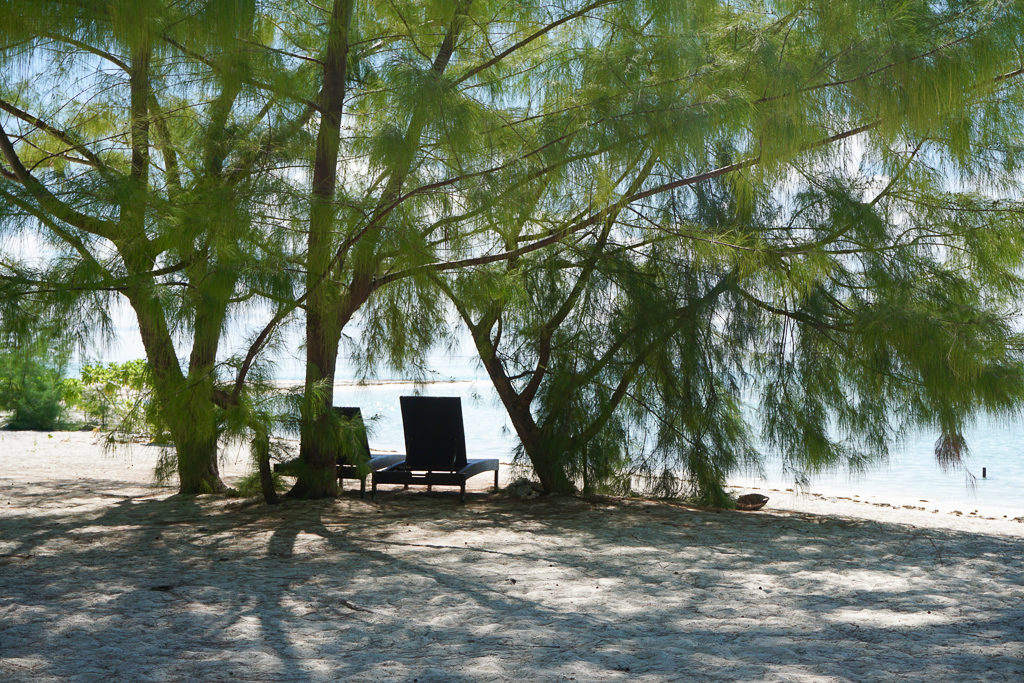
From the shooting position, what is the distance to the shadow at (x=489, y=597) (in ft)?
8.07

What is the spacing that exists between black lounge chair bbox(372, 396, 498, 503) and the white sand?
8.7 inches

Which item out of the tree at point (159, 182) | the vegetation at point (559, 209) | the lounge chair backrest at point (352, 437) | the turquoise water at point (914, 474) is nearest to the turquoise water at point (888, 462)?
the turquoise water at point (914, 474)

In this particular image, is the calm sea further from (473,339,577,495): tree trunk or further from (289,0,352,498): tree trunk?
(289,0,352,498): tree trunk

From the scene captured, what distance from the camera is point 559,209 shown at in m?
4.87

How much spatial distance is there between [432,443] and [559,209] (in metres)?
A: 1.74

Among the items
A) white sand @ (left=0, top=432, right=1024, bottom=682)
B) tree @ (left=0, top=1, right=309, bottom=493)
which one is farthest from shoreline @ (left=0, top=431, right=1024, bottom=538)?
tree @ (left=0, top=1, right=309, bottom=493)

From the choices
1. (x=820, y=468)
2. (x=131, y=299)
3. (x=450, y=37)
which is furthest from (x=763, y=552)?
(x=131, y=299)

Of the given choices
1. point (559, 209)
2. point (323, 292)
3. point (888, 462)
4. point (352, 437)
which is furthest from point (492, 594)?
point (888, 462)

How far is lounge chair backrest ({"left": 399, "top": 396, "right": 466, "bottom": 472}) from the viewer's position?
18.3ft

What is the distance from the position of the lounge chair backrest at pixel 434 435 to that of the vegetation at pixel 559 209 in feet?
1.23

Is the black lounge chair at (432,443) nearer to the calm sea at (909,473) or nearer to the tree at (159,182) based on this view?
the calm sea at (909,473)

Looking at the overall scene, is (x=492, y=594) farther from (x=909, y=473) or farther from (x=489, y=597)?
(x=909, y=473)

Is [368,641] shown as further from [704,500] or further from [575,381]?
[704,500]

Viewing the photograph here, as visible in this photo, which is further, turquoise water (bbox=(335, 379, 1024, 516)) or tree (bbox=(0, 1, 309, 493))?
turquoise water (bbox=(335, 379, 1024, 516))
